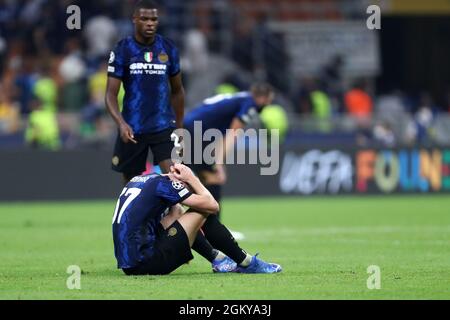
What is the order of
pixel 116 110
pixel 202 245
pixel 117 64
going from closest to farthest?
pixel 202 245, pixel 116 110, pixel 117 64

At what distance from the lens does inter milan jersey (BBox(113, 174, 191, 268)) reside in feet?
33.2

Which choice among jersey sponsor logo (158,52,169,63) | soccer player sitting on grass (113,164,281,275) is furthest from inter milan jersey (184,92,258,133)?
soccer player sitting on grass (113,164,281,275)

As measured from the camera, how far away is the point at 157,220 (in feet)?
33.9

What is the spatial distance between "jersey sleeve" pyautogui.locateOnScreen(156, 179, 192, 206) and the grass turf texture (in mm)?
689

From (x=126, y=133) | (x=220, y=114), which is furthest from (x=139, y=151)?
(x=220, y=114)

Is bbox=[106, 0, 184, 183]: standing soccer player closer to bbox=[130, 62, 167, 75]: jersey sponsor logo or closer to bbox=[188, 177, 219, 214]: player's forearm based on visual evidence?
bbox=[130, 62, 167, 75]: jersey sponsor logo

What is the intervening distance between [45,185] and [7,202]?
0.83 meters

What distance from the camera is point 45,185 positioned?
78.7 feet

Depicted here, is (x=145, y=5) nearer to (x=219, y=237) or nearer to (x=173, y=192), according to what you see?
(x=173, y=192)

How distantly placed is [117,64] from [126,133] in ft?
2.42

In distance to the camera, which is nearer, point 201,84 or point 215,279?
point 215,279
